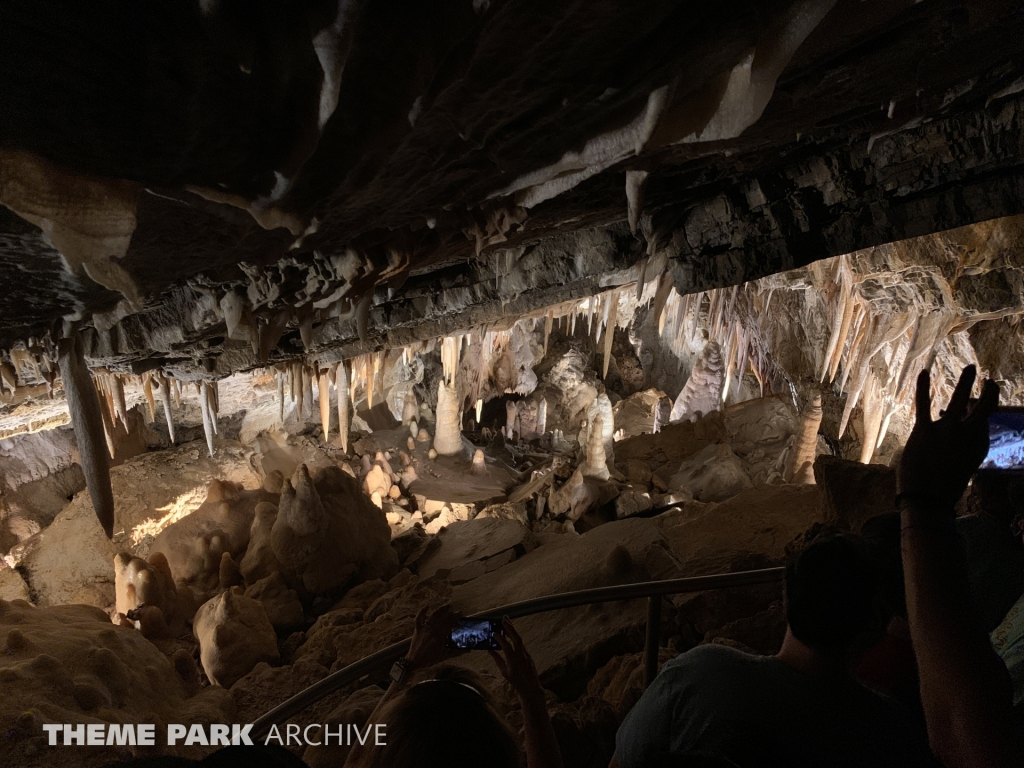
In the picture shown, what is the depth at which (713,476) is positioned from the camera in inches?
370

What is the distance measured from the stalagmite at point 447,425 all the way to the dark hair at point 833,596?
37.2ft

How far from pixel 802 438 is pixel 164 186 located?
31.3ft

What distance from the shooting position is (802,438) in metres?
8.85

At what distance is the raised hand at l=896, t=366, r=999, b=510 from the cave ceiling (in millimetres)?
802

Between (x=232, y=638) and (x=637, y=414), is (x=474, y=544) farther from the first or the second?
(x=637, y=414)

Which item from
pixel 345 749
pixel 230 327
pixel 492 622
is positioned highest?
pixel 230 327

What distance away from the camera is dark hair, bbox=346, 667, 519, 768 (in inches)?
38.4

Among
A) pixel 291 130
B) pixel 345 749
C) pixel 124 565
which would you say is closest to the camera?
pixel 291 130

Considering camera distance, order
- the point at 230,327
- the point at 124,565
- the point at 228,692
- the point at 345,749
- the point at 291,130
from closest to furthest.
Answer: the point at 291,130 < the point at 345,749 < the point at 230,327 < the point at 228,692 < the point at 124,565

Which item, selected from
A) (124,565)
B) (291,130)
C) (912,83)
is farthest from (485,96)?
(124,565)

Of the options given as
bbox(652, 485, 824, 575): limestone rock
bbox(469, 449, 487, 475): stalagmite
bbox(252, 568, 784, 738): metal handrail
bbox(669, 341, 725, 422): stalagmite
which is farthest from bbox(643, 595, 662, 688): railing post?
bbox(669, 341, 725, 422): stalagmite

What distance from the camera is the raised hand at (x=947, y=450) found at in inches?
44.3

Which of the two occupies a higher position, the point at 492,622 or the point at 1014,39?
the point at 1014,39

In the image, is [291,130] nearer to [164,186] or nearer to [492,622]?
[164,186]
